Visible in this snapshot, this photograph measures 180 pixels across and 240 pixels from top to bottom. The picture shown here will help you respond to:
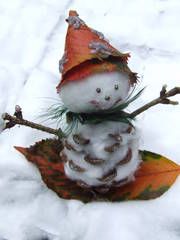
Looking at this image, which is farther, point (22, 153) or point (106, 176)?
point (22, 153)

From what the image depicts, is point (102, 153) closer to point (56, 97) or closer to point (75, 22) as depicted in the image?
point (75, 22)

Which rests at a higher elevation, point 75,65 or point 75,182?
point 75,65

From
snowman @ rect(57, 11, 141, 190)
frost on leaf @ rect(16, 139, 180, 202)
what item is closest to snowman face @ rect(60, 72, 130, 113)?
snowman @ rect(57, 11, 141, 190)

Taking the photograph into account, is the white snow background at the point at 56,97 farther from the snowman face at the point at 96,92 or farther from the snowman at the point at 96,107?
the snowman face at the point at 96,92

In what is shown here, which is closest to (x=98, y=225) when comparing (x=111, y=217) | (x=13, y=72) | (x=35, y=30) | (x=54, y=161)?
(x=111, y=217)

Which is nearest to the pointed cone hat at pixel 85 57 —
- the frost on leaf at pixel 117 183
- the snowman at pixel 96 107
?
the snowman at pixel 96 107

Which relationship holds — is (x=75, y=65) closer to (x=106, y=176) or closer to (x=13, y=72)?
(x=106, y=176)
